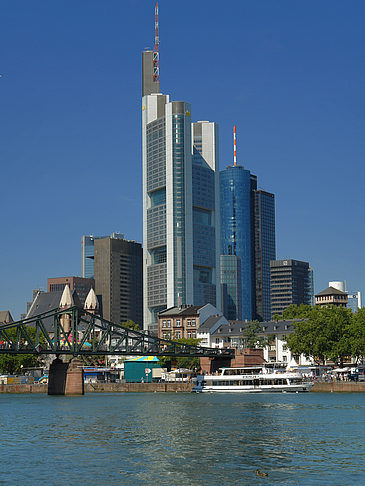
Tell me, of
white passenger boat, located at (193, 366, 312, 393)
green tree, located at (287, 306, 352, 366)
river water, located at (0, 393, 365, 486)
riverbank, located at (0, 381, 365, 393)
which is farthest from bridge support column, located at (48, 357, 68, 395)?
river water, located at (0, 393, 365, 486)

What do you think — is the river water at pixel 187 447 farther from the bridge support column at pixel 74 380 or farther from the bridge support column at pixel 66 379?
the bridge support column at pixel 66 379

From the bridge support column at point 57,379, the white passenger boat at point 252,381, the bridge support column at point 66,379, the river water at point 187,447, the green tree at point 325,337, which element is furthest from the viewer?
the green tree at point 325,337

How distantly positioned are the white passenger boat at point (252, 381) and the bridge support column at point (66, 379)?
78.6 ft

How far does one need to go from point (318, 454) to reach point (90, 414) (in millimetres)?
44568

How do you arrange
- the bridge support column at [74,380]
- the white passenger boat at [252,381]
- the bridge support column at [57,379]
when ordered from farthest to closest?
the bridge support column at [57,379] → the bridge support column at [74,380] → the white passenger boat at [252,381]

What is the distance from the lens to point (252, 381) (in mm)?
152875

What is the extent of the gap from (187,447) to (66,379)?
97.2m

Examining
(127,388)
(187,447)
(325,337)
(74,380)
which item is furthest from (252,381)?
(187,447)

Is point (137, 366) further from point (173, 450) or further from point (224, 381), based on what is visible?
point (173, 450)

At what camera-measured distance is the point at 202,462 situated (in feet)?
159

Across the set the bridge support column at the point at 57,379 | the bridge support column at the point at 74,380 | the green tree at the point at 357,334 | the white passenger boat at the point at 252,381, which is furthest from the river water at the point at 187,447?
the green tree at the point at 357,334

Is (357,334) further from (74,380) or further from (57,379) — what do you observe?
(57,379)

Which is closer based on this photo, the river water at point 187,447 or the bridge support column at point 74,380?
the river water at point 187,447

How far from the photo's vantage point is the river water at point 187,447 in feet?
143
